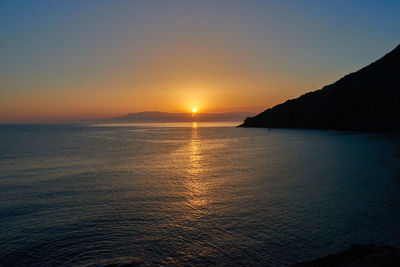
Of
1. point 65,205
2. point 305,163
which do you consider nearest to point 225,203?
point 65,205

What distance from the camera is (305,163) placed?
1395 inches

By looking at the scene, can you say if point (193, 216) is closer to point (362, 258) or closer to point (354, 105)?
point (362, 258)

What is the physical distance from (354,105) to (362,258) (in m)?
132

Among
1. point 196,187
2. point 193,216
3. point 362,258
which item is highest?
point 362,258

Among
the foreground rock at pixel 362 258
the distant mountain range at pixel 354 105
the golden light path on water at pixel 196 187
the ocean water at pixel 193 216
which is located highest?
the distant mountain range at pixel 354 105

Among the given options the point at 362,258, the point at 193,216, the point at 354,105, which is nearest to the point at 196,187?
the point at 193,216

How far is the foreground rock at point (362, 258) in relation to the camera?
27.0 ft

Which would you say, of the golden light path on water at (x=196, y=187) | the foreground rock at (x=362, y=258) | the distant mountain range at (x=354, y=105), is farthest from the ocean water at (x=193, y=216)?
the distant mountain range at (x=354, y=105)

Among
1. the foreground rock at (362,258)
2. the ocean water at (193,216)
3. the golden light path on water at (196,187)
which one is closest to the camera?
the foreground rock at (362,258)

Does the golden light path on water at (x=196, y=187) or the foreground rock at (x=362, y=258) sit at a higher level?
the foreground rock at (x=362, y=258)

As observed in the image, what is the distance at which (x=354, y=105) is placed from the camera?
12175 cm

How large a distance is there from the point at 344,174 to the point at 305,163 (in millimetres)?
8168

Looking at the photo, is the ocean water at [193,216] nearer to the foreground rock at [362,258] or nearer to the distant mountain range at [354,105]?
the foreground rock at [362,258]

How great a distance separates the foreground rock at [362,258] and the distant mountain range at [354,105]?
107578 mm
